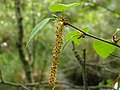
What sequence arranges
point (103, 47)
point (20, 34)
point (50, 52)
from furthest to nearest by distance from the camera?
point (50, 52)
point (20, 34)
point (103, 47)

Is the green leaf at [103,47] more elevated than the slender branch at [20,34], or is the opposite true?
the green leaf at [103,47]

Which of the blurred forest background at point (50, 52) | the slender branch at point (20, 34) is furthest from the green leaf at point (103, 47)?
the blurred forest background at point (50, 52)

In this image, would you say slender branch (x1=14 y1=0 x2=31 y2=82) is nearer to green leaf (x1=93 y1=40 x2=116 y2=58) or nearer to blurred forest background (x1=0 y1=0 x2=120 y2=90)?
blurred forest background (x1=0 y1=0 x2=120 y2=90)

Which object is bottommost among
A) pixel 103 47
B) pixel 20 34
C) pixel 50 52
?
pixel 50 52

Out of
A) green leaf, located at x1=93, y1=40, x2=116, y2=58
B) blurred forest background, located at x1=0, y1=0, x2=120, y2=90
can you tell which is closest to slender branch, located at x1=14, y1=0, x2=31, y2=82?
blurred forest background, located at x1=0, y1=0, x2=120, y2=90

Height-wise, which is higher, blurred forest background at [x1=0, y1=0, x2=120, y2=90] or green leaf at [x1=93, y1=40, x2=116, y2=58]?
green leaf at [x1=93, y1=40, x2=116, y2=58]

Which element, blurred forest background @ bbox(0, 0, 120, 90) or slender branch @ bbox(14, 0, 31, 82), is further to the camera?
blurred forest background @ bbox(0, 0, 120, 90)

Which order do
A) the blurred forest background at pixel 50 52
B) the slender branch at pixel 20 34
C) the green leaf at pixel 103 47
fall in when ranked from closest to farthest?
the green leaf at pixel 103 47 → the slender branch at pixel 20 34 → the blurred forest background at pixel 50 52

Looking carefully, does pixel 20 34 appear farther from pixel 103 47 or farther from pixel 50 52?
pixel 103 47

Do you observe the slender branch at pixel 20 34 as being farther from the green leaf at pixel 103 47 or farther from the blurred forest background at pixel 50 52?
the green leaf at pixel 103 47

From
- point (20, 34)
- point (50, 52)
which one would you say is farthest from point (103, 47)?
point (50, 52)

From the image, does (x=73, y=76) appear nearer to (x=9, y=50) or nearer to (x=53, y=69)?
(x=9, y=50)
